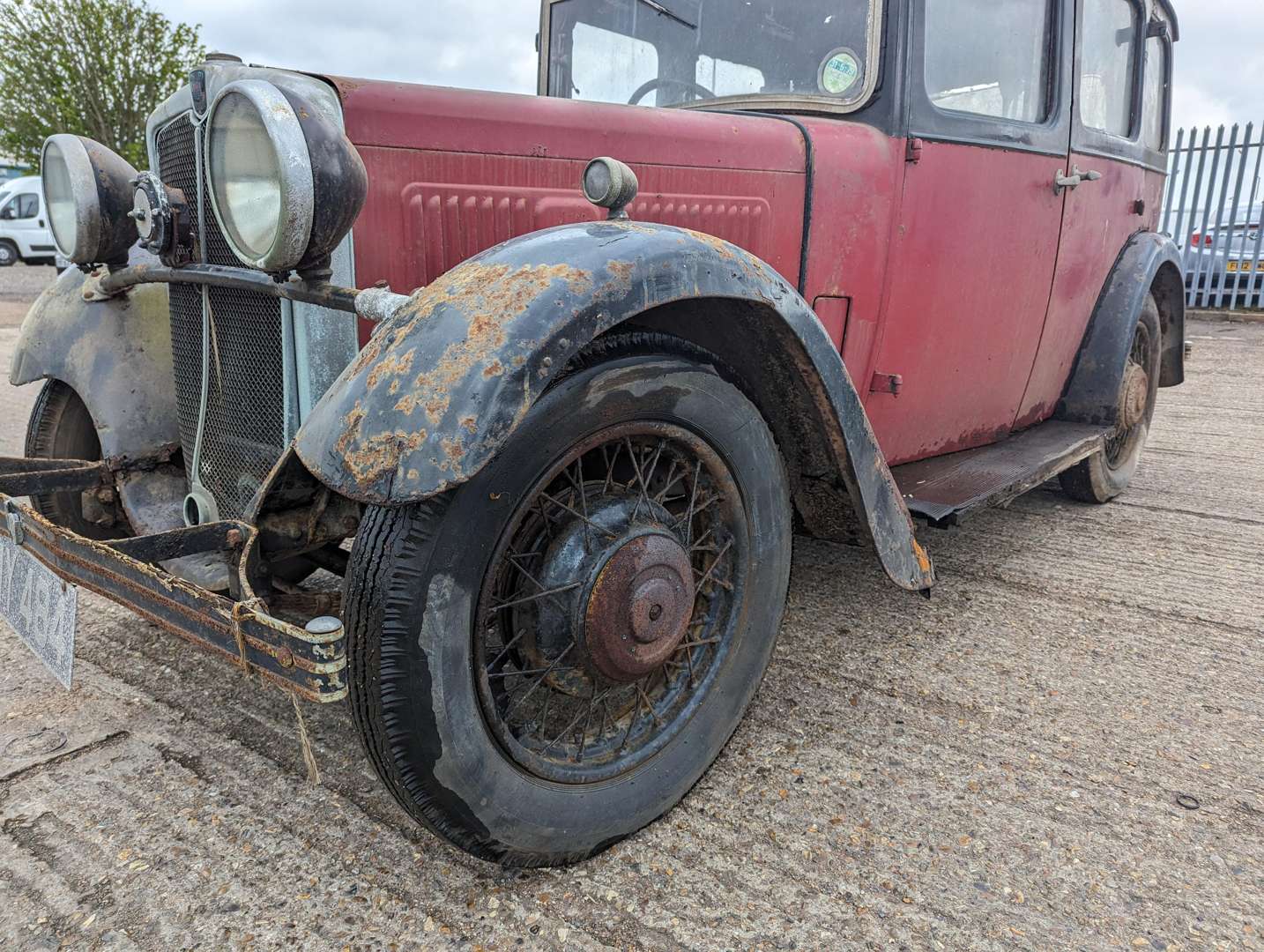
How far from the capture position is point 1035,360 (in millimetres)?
3350

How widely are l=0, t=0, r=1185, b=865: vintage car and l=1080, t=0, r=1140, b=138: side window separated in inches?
8.4

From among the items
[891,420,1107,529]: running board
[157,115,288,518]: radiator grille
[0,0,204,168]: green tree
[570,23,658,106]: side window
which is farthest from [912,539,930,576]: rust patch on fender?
[0,0,204,168]: green tree

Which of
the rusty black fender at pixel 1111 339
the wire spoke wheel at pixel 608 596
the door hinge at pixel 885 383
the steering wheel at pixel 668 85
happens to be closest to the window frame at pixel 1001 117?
the steering wheel at pixel 668 85

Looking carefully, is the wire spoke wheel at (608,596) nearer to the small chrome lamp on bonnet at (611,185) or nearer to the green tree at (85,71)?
the small chrome lamp on bonnet at (611,185)

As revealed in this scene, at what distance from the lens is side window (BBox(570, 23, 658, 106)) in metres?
2.77

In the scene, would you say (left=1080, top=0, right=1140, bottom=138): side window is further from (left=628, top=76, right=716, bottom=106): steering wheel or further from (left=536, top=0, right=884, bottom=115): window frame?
(left=628, top=76, right=716, bottom=106): steering wheel

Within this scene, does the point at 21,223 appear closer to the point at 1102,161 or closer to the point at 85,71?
the point at 85,71

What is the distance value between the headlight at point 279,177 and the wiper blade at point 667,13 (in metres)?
1.50

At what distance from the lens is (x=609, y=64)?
2883 millimetres

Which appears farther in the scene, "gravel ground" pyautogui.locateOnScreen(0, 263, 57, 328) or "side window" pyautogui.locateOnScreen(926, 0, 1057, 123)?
"gravel ground" pyautogui.locateOnScreen(0, 263, 57, 328)

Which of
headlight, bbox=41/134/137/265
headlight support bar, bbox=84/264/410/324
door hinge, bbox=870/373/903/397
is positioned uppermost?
headlight, bbox=41/134/137/265

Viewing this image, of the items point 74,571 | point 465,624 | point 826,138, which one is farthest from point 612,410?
point 826,138

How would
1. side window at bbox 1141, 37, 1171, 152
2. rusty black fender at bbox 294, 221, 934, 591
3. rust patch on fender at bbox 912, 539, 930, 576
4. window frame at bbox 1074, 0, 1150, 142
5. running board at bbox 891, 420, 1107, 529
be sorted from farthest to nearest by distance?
side window at bbox 1141, 37, 1171, 152
window frame at bbox 1074, 0, 1150, 142
running board at bbox 891, 420, 1107, 529
rust patch on fender at bbox 912, 539, 930, 576
rusty black fender at bbox 294, 221, 934, 591

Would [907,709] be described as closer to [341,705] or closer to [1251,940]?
[1251,940]
